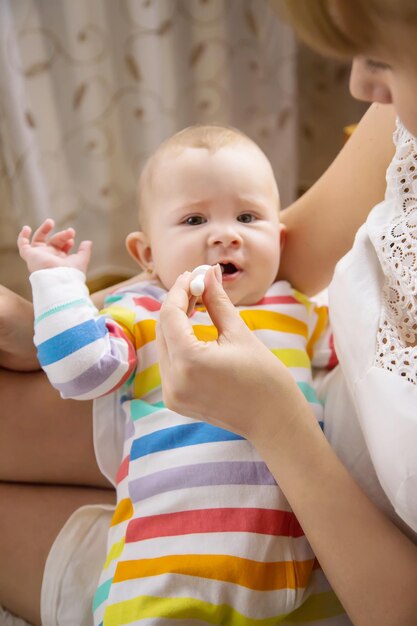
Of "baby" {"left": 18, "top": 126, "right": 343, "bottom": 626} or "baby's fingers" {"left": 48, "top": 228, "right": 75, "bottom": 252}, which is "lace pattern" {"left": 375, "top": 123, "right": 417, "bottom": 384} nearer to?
"baby" {"left": 18, "top": 126, "right": 343, "bottom": 626}

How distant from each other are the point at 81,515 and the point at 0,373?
0.99 feet

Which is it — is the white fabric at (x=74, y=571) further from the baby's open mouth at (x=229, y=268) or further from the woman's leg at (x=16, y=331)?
the baby's open mouth at (x=229, y=268)

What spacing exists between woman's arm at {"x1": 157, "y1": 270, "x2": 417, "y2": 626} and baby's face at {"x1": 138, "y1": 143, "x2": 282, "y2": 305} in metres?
0.20

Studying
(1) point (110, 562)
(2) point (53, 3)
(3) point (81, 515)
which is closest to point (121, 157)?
(2) point (53, 3)

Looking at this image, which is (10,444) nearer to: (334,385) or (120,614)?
(120,614)

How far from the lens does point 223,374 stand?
2.52 feet

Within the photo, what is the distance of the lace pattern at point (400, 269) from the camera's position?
786 mm

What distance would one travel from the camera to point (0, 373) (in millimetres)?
1174

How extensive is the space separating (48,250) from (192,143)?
0.31 metres

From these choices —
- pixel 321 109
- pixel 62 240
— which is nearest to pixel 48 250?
pixel 62 240

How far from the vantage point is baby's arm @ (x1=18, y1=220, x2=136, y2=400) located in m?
0.93

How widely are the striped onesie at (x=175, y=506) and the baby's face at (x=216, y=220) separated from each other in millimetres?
92

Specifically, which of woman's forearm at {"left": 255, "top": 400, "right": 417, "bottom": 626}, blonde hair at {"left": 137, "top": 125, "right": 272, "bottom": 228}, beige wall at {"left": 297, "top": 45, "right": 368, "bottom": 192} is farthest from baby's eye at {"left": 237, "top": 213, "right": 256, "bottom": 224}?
beige wall at {"left": 297, "top": 45, "right": 368, "bottom": 192}

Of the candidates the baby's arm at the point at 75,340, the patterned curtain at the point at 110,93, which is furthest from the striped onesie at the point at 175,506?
the patterned curtain at the point at 110,93
